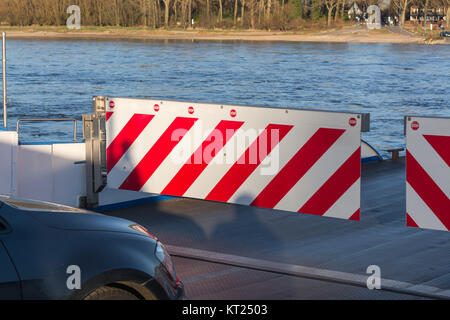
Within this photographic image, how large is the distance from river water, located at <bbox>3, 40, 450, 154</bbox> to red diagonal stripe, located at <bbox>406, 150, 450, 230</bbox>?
19446 mm

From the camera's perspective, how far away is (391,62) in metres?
67.8

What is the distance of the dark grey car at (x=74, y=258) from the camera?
4.00 meters

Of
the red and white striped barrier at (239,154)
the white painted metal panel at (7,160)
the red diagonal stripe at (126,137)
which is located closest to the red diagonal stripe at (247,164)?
the red and white striped barrier at (239,154)

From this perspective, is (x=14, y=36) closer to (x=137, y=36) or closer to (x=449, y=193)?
(x=137, y=36)

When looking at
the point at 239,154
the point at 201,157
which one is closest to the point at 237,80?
the point at 201,157

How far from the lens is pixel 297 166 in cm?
739

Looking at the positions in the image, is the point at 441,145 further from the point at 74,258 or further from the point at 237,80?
the point at 237,80

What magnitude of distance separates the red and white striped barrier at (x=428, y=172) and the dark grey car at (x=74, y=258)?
277cm

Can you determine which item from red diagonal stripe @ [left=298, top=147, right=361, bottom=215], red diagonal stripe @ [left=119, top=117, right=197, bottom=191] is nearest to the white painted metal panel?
red diagonal stripe @ [left=119, top=117, right=197, bottom=191]

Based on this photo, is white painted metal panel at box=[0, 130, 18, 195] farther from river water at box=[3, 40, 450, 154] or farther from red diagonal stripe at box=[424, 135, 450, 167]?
river water at box=[3, 40, 450, 154]

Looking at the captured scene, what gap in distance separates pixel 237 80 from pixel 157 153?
144 feet

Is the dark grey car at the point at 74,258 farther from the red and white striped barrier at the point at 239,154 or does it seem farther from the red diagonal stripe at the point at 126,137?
the red diagonal stripe at the point at 126,137

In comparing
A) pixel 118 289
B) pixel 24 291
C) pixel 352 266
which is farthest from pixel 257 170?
pixel 24 291

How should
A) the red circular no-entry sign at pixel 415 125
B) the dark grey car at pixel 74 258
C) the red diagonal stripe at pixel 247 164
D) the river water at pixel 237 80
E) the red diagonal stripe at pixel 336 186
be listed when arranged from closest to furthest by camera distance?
1. the dark grey car at pixel 74 258
2. the red circular no-entry sign at pixel 415 125
3. the red diagonal stripe at pixel 336 186
4. the red diagonal stripe at pixel 247 164
5. the river water at pixel 237 80
